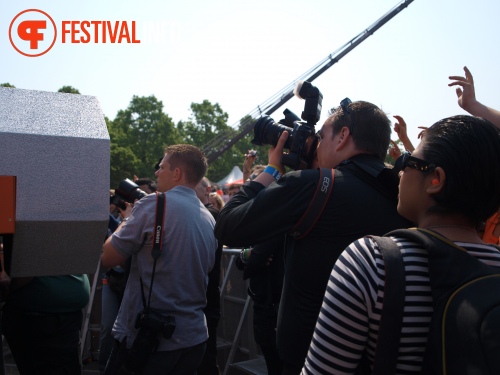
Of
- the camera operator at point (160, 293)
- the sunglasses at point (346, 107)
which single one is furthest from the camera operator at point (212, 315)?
the sunglasses at point (346, 107)

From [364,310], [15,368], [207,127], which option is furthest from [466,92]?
[207,127]

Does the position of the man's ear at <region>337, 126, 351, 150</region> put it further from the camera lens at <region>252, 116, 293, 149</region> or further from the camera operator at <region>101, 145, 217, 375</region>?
the camera operator at <region>101, 145, 217, 375</region>

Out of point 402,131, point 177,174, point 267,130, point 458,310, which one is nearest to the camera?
point 458,310

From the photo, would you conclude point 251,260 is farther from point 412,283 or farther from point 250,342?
point 412,283

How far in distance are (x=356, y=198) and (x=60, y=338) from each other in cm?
251

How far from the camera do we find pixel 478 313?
1.09 meters

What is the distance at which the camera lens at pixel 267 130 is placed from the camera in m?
2.49

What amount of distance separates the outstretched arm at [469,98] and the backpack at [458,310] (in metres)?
2.31

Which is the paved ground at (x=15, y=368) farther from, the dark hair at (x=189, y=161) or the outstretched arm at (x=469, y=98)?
the outstretched arm at (x=469, y=98)

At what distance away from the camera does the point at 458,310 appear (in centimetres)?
112

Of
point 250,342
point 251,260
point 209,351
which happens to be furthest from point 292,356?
point 250,342

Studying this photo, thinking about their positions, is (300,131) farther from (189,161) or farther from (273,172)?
(189,161)

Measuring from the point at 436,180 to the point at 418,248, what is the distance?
0.65 feet

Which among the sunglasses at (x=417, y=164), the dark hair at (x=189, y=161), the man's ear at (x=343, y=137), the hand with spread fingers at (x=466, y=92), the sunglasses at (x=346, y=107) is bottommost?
the dark hair at (x=189, y=161)
